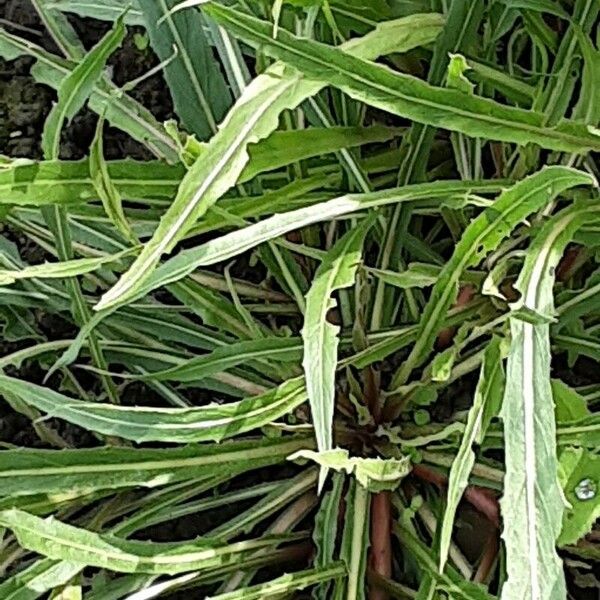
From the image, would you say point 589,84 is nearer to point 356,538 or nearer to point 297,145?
point 297,145

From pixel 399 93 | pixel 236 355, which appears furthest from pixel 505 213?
pixel 236 355

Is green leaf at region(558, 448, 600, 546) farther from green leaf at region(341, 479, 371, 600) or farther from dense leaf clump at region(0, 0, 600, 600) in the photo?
green leaf at region(341, 479, 371, 600)

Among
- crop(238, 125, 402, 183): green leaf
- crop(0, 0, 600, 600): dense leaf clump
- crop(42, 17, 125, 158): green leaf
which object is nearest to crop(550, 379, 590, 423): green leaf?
crop(0, 0, 600, 600): dense leaf clump

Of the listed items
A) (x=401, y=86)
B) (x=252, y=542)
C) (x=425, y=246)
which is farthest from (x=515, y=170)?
(x=252, y=542)

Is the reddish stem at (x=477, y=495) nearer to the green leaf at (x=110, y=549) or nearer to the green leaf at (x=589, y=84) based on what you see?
the green leaf at (x=110, y=549)

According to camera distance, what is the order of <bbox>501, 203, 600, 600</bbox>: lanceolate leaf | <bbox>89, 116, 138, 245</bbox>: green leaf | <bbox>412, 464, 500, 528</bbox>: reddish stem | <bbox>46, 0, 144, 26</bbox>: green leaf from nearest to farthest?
1. <bbox>501, 203, 600, 600</bbox>: lanceolate leaf
2. <bbox>89, 116, 138, 245</bbox>: green leaf
3. <bbox>412, 464, 500, 528</bbox>: reddish stem
4. <bbox>46, 0, 144, 26</bbox>: green leaf

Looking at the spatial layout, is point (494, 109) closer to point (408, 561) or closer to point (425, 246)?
point (425, 246)
